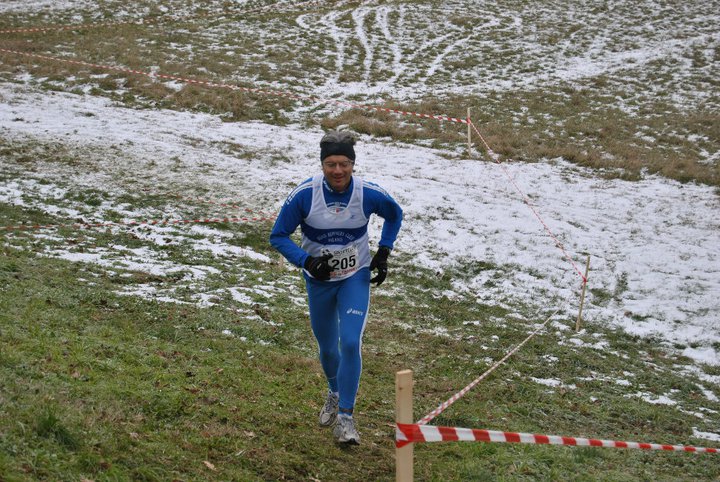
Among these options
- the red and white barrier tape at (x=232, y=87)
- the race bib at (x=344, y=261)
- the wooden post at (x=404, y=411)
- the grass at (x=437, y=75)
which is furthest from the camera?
the red and white barrier tape at (x=232, y=87)

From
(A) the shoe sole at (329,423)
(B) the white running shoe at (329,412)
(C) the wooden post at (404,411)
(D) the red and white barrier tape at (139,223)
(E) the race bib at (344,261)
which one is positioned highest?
(E) the race bib at (344,261)

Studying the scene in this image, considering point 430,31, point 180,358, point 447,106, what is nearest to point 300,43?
point 430,31

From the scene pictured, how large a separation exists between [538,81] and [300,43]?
10.7 meters

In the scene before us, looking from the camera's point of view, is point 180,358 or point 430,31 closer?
point 180,358

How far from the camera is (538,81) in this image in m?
28.1

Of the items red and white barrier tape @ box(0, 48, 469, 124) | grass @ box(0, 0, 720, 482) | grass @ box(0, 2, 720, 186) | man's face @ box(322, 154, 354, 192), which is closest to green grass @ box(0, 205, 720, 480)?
grass @ box(0, 0, 720, 482)

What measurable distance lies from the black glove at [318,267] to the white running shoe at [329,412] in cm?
126

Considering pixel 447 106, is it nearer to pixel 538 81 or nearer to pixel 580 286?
pixel 538 81

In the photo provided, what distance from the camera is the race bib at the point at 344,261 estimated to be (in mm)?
5702

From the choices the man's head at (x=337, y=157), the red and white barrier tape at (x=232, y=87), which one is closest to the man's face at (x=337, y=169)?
the man's head at (x=337, y=157)

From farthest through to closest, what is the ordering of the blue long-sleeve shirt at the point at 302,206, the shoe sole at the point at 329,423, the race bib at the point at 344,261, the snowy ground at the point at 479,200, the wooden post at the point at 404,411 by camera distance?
the snowy ground at the point at 479,200, the shoe sole at the point at 329,423, the race bib at the point at 344,261, the blue long-sleeve shirt at the point at 302,206, the wooden post at the point at 404,411

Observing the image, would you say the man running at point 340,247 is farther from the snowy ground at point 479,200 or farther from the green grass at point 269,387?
the snowy ground at point 479,200

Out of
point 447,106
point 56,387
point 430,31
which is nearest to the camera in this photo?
point 56,387

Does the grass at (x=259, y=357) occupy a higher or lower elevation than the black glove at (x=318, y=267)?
lower
